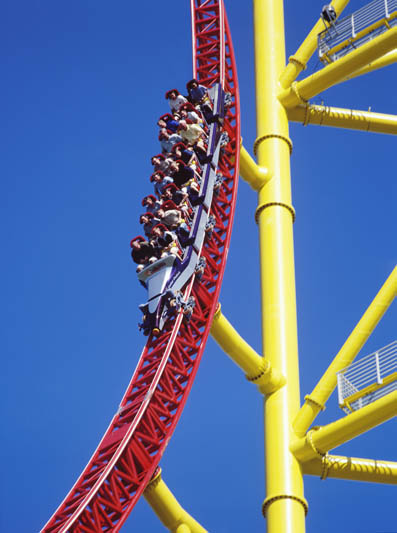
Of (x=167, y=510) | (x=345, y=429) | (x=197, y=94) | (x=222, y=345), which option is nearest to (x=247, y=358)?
(x=222, y=345)

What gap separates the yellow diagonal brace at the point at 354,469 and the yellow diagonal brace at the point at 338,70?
3.91 m

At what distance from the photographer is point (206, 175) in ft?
44.0

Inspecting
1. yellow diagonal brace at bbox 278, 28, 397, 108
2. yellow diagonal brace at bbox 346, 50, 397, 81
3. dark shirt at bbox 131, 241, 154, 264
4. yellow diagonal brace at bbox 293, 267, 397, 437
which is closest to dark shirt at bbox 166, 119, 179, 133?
yellow diagonal brace at bbox 278, 28, 397, 108

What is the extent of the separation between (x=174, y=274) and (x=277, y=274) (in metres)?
0.95

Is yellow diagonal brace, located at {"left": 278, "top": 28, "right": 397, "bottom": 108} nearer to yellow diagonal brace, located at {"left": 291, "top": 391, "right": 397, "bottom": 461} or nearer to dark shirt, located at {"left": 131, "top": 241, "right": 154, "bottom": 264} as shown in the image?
dark shirt, located at {"left": 131, "top": 241, "right": 154, "bottom": 264}

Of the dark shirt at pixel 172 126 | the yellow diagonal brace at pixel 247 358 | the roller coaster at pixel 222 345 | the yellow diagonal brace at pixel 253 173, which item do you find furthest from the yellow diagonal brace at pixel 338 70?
the yellow diagonal brace at pixel 247 358

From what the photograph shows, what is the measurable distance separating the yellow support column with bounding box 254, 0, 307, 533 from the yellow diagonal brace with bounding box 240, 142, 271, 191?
0.06 meters

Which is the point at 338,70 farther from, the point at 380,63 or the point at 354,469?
the point at 354,469

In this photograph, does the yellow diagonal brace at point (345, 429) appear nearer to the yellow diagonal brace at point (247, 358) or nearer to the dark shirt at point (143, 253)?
the yellow diagonal brace at point (247, 358)

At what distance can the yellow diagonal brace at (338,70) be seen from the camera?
1297 cm

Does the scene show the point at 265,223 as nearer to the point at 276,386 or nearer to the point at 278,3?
the point at 276,386

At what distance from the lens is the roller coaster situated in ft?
36.4

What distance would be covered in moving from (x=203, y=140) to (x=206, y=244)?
132cm

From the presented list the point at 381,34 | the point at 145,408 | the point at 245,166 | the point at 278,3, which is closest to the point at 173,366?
the point at 145,408
